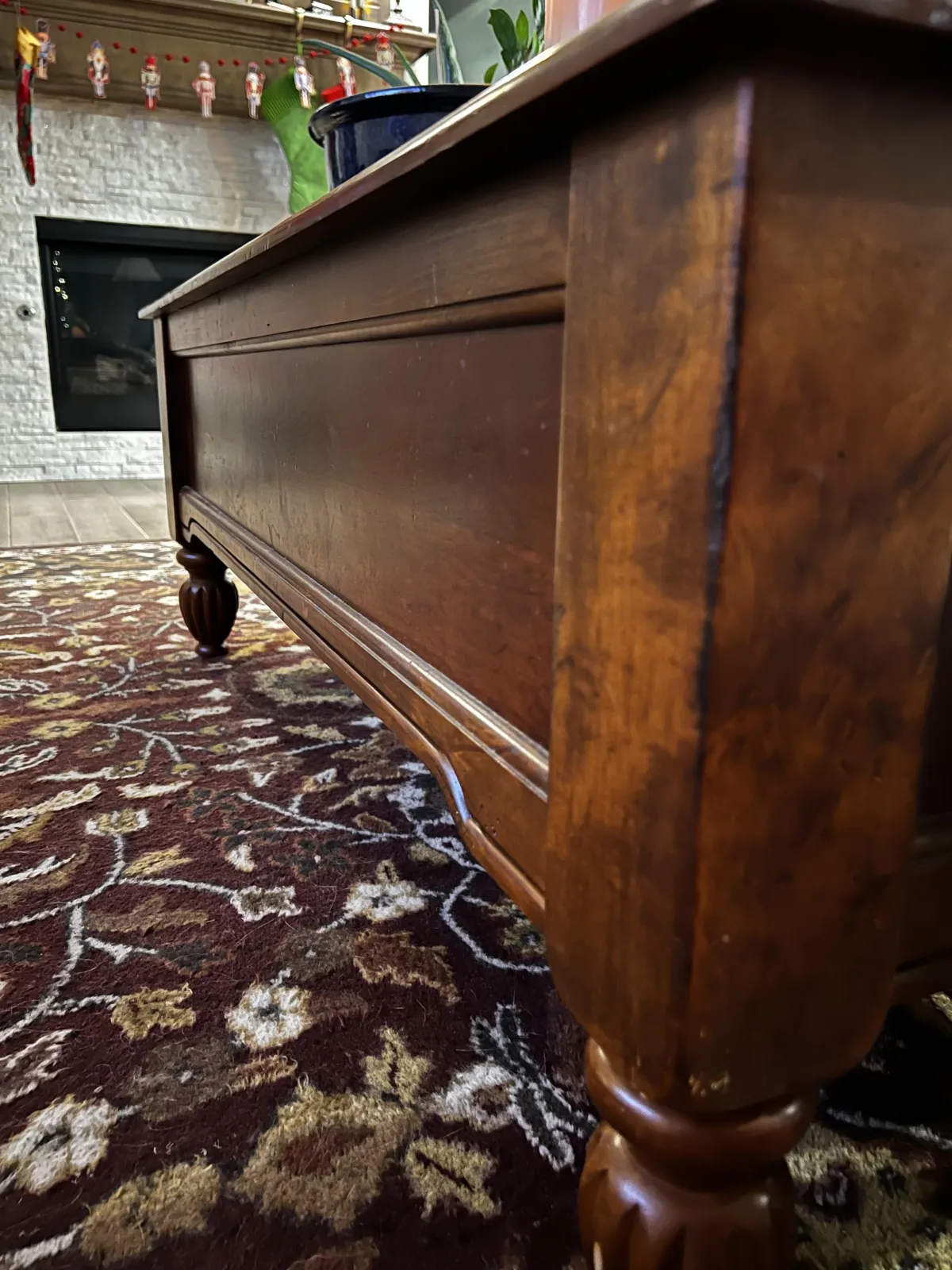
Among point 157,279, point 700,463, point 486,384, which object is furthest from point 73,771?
point 157,279

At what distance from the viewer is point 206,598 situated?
58.9 inches

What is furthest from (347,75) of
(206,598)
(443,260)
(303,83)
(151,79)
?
(443,260)

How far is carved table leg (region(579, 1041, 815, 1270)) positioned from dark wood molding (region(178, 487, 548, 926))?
0.10m

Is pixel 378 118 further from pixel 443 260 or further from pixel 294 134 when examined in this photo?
pixel 294 134

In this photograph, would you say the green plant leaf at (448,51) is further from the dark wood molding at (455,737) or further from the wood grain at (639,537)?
the wood grain at (639,537)

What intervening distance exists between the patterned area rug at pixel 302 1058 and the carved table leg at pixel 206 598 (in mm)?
486

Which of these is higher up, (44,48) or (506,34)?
(44,48)

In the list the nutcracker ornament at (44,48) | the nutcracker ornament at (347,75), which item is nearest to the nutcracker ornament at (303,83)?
the nutcracker ornament at (347,75)

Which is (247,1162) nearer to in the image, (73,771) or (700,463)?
(700,463)

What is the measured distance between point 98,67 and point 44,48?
213 millimetres

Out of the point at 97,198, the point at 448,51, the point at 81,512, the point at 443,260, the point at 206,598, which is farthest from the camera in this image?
the point at 97,198

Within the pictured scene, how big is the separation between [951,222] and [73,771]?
3.46 feet

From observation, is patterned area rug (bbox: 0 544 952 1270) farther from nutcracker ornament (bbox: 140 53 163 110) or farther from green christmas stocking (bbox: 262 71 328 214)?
nutcracker ornament (bbox: 140 53 163 110)

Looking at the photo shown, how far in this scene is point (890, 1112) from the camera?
0.53 m
